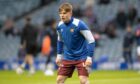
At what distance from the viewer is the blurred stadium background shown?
1239 inches

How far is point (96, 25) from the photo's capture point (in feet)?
107

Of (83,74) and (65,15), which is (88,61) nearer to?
(83,74)

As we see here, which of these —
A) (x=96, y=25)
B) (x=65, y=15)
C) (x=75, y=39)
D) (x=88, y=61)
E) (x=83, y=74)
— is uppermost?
(x=65, y=15)

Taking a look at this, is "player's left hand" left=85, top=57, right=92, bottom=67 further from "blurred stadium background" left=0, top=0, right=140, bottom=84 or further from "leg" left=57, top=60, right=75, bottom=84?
"blurred stadium background" left=0, top=0, right=140, bottom=84

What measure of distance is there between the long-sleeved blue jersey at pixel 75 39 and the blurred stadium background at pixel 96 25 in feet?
59.5

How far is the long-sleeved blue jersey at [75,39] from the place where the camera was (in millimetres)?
11812

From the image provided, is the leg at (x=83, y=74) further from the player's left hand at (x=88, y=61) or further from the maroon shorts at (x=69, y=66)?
the player's left hand at (x=88, y=61)

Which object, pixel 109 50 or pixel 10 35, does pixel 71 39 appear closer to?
pixel 109 50

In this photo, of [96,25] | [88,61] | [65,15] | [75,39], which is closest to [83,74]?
[88,61]

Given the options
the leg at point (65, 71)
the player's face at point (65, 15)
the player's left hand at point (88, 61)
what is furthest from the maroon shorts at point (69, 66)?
the player's face at point (65, 15)

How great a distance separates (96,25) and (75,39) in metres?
20.9

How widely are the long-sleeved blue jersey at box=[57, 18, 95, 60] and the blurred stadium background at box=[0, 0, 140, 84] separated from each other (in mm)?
18147

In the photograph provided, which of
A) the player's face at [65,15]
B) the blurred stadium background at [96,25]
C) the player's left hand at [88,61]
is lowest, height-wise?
the blurred stadium background at [96,25]

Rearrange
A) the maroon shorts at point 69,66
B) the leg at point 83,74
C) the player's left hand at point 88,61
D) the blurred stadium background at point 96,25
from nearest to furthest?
1. the player's left hand at point 88,61
2. the leg at point 83,74
3. the maroon shorts at point 69,66
4. the blurred stadium background at point 96,25
